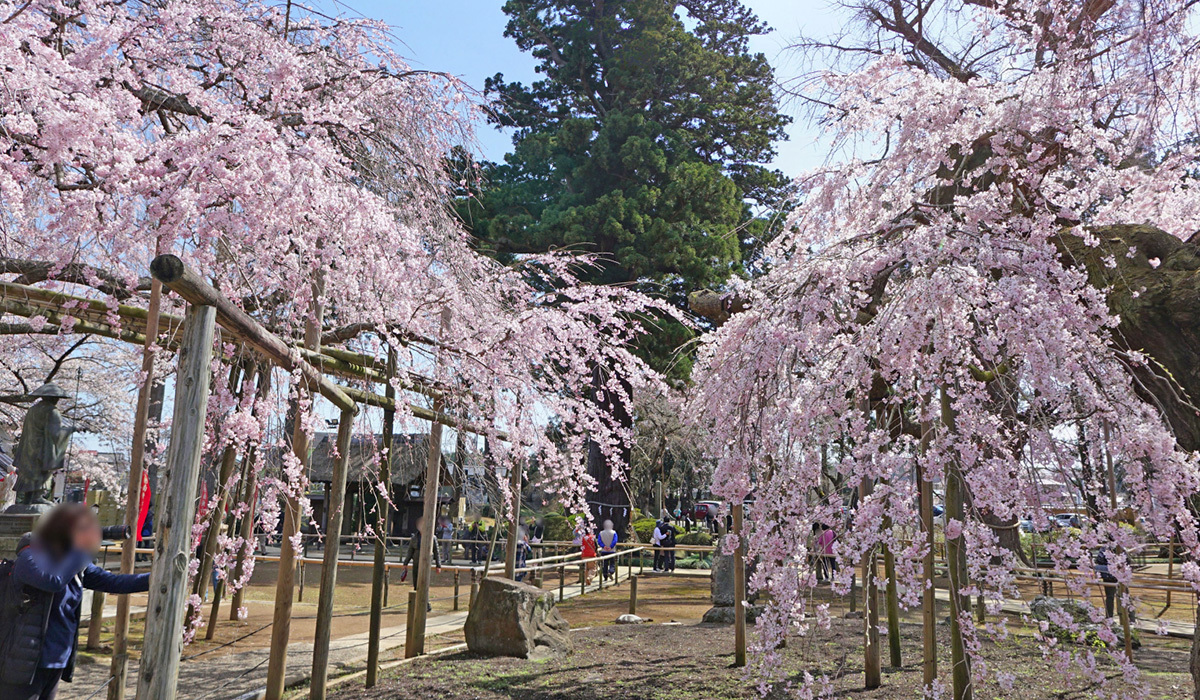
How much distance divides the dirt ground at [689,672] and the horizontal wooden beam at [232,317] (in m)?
2.53

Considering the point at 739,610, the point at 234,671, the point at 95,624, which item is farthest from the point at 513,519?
the point at 95,624

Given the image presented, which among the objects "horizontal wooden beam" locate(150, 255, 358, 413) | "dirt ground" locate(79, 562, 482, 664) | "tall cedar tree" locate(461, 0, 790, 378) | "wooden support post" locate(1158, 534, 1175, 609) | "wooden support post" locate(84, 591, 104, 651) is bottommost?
"dirt ground" locate(79, 562, 482, 664)

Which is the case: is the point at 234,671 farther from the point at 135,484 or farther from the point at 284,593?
the point at 135,484

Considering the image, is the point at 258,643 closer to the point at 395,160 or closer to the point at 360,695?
the point at 360,695

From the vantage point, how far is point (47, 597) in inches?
128

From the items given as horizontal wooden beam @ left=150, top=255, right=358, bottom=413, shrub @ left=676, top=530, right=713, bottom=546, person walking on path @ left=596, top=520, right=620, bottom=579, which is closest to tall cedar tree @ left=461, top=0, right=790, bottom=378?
A: person walking on path @ left=596, top=520, right=620, bottom=579

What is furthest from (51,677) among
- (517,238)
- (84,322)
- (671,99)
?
(671,99)

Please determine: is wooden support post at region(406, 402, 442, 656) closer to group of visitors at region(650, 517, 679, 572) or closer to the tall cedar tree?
the tall cedar tree

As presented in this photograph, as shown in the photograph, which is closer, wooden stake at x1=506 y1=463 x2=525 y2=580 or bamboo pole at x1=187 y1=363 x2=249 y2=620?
bamboo pole at x1=187 y1=363 x2=249 y2=620

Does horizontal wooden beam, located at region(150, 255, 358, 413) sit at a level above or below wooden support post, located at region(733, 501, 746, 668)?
above

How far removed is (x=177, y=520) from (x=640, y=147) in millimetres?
15310

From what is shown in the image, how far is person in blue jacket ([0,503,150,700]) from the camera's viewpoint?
9.98ft

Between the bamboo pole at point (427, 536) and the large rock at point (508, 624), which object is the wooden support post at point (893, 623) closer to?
the large rock at point (508, 624)

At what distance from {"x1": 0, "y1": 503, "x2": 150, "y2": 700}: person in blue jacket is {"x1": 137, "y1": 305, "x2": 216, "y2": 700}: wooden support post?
278 mm
